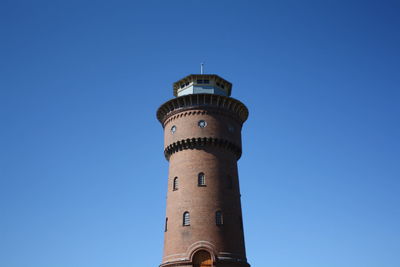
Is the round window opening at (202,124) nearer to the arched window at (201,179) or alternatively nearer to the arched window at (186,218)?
the arched window at (201,179)

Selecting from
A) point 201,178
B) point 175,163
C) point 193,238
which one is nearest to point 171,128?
point 175,163

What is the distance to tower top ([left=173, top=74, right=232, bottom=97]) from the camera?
1463 inches

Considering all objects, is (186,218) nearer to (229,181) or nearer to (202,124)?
(229,181)

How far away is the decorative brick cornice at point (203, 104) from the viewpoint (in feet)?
116

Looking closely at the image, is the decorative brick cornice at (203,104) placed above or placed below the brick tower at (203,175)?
above

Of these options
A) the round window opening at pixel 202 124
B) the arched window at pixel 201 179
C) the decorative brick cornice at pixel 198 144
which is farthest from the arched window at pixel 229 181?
the round window opening at pixel 202 124

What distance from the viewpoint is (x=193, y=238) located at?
1209 inches

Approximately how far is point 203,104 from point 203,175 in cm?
683

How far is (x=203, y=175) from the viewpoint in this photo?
109ft

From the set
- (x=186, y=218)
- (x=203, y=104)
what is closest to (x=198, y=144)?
(x=203, y=104)

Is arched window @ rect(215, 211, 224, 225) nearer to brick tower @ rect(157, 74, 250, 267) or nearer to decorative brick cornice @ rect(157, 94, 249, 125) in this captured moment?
brick tower @ rect(157, 74, 250, 267)

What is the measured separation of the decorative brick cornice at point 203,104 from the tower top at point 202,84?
154cm

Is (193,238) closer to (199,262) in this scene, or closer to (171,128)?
(199,262)

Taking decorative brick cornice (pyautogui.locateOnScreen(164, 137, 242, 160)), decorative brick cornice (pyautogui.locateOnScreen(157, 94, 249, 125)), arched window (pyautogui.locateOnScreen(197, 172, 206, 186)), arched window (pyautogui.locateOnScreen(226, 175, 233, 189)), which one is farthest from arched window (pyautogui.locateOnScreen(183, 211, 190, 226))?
decorative brick cornice (pyautogui.locateOnScreen(157, 94, 249, 125))
